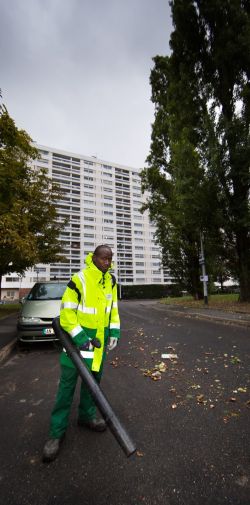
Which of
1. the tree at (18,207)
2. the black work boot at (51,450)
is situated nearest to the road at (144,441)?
the black work boot at (51,450)

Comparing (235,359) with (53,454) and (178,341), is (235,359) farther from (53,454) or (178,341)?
(53,454)

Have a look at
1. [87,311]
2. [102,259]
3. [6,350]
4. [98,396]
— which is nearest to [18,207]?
[6,350]

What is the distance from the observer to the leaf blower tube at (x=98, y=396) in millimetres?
2045

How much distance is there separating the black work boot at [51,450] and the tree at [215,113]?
14.0 metres

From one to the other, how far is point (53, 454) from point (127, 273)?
76.0m

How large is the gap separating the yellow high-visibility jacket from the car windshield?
17.4 feet

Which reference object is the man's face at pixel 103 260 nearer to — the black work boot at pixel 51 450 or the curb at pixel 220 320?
the black work boot at pixel 51 450

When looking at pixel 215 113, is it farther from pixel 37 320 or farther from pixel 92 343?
pixel 92 343

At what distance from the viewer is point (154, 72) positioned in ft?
78.0

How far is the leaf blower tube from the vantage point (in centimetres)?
204

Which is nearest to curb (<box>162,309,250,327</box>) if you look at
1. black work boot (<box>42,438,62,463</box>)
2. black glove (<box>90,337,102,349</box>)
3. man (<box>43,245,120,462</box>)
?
man (<box>43,245,120,462</box>)

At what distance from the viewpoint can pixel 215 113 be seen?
16.8 meters

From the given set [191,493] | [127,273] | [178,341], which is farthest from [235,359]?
[127,273]

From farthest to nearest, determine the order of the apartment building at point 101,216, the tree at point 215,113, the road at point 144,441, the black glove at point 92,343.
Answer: the apartment building at point 101,216 < the tree at point 215,113 < the black glove at point 92,343 < the road at point 144,441
